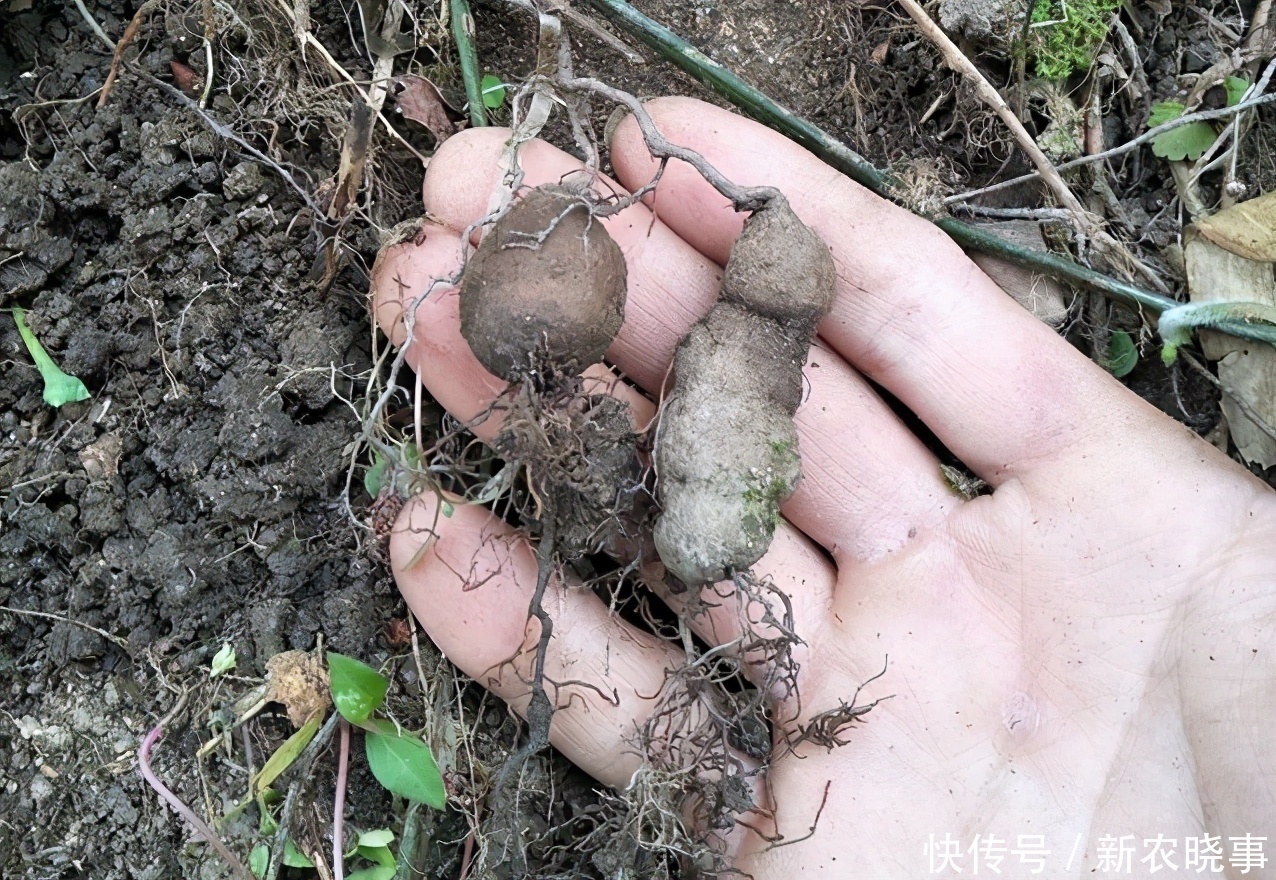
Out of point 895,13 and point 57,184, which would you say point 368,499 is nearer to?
point 57,184

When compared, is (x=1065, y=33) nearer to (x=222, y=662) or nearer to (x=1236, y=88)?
(x=1236, y=88)

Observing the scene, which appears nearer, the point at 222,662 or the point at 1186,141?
the point at 222,662

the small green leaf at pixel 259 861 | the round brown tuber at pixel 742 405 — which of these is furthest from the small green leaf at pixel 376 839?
the round brown tuber at pixel 742 405

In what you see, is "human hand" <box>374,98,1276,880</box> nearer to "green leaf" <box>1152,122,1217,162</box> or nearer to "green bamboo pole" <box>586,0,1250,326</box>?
"green bamboo pole" <box>586,0,1250,326</box>

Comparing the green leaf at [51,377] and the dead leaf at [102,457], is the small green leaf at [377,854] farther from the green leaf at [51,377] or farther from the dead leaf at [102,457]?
the green leaf at [51,377]

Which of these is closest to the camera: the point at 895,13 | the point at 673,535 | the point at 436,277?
the point at 673,535

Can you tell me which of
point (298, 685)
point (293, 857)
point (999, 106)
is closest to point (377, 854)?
point (293, 857)

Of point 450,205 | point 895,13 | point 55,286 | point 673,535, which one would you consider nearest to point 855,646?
point 673,535
